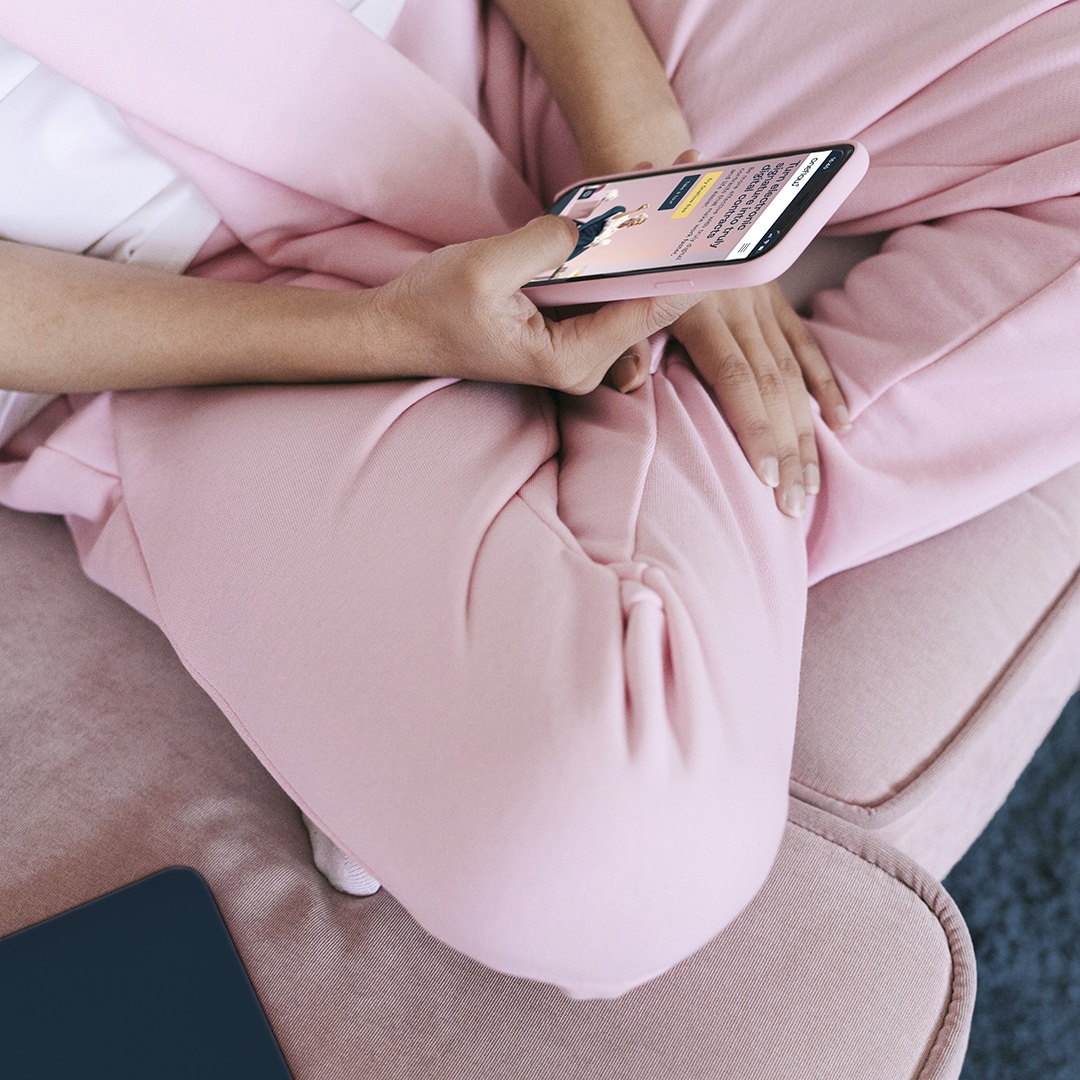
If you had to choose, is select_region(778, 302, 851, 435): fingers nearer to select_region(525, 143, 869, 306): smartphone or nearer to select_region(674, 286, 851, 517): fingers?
select_region(674, 286, 851, 517): fingers

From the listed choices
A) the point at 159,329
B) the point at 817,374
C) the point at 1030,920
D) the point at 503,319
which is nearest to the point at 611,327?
the point at 503,319

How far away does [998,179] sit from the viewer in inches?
24.7

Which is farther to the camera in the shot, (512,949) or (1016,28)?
(1016,28)

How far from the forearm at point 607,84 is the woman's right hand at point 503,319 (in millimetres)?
211

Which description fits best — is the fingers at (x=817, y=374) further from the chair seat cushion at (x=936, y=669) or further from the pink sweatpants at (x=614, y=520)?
the chair seat cushion at (x=936, y=669)

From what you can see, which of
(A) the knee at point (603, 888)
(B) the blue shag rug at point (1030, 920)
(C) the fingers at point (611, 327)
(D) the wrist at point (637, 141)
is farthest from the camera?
(B) the blue shag rug at point (1030, 920)

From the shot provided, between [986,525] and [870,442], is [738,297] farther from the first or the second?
[986,525]

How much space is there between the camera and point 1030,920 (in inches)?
34.0

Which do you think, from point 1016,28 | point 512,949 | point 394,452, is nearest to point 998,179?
point 1016,28

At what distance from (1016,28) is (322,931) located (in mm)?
746

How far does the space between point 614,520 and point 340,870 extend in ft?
0.88

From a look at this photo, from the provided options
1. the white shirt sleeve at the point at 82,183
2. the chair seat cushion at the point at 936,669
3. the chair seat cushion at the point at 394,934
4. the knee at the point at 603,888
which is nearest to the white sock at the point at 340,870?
the chair seat cushion at the point at 394,934

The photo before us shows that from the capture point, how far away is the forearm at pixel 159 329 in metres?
0.58

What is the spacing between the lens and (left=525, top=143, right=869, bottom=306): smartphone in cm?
48
